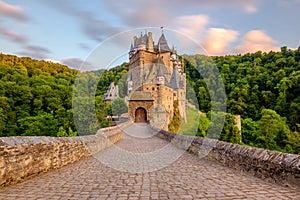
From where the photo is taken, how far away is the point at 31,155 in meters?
4.95

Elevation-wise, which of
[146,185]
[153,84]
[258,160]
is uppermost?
[153,84]

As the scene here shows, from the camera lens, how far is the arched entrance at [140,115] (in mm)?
39244

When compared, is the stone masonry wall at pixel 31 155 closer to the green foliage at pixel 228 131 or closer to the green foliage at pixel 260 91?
the green foliage at pixel 228 131

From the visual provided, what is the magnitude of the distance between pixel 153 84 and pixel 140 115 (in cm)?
826

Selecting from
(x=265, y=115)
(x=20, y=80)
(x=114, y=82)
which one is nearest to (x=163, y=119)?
(x=114, y=82)

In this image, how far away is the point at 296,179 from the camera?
13.0 ft

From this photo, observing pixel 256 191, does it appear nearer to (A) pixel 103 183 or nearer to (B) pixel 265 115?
(A) pixel 103 183

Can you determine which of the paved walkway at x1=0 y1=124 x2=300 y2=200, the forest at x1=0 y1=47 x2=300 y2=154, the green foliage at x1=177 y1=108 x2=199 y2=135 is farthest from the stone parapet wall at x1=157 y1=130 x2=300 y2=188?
the green foliage at x1=177 y1=108 x2=199 y2=135

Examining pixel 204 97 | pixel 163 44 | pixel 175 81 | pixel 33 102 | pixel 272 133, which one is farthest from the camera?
pixel 204 97

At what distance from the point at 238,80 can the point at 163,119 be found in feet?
114

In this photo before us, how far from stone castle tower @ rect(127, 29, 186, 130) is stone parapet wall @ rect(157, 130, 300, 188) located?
3059 cm

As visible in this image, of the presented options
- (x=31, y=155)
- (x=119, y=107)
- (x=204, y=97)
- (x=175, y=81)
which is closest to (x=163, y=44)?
(x=175, y=81)

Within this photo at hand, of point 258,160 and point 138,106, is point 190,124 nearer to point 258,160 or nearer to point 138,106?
point 138,106

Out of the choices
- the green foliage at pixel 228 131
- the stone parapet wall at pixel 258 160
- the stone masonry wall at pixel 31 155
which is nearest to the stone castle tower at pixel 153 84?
the green foliage at pixel 228 131
